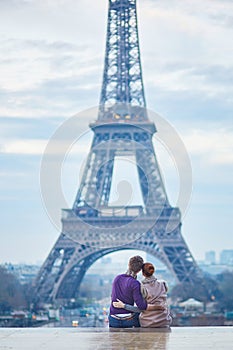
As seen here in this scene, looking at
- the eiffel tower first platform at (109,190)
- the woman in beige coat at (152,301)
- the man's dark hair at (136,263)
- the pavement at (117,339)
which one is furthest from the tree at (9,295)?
the man's dark hair at (136,263)

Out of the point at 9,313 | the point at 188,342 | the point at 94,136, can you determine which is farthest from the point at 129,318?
the point at 94,136

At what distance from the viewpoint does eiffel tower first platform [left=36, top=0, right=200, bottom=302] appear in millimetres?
59688

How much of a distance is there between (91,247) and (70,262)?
2444 millimetres

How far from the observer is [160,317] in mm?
13438

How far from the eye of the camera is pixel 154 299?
43.2 feet

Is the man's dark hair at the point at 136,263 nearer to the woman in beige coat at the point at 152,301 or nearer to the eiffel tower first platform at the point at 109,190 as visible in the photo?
the woman in beige coat at the point at 152,301

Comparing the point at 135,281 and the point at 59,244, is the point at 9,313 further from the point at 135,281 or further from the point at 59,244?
the point at 135,281

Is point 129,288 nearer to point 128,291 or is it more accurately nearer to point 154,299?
point 128,291

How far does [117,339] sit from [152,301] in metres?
1.11

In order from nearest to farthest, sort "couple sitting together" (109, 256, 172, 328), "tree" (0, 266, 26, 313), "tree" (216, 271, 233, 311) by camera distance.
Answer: "couple sitting together" (109, 256, 172, 328)
"tree" (0, 266, 26, 313)
"tree" (216, 271, 233, 311)

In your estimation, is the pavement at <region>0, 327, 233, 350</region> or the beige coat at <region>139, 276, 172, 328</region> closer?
the pavement at <region>0, 327, 233, 350</region>

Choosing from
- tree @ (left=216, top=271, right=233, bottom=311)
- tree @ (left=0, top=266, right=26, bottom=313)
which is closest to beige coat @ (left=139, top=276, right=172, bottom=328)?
tree @ (left=0, top=266, right=26, bottom=313)

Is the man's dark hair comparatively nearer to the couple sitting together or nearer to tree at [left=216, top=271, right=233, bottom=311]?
the couple sitting together

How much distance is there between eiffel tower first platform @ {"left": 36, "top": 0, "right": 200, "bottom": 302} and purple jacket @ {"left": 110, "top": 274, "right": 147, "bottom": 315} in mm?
46256
